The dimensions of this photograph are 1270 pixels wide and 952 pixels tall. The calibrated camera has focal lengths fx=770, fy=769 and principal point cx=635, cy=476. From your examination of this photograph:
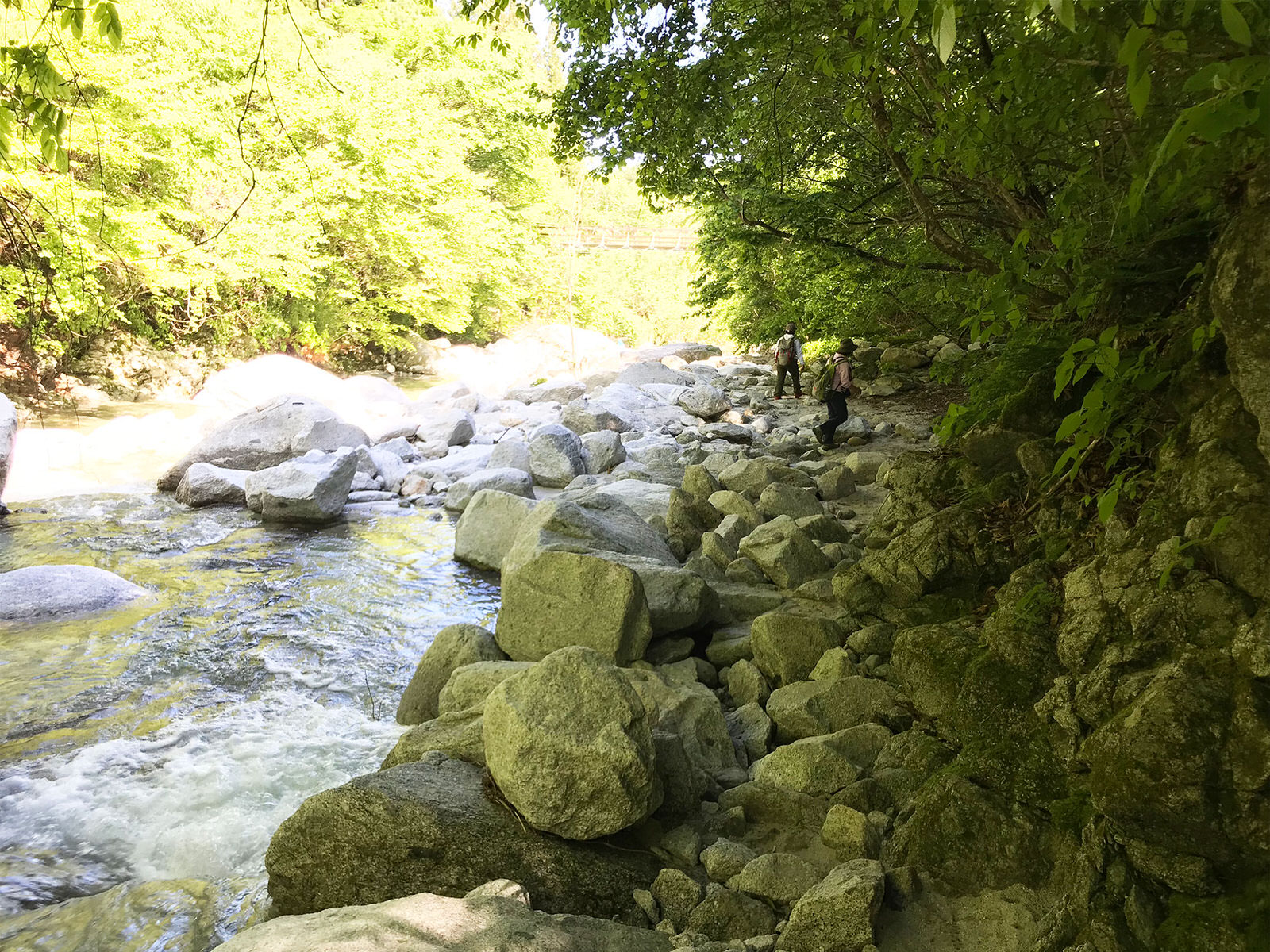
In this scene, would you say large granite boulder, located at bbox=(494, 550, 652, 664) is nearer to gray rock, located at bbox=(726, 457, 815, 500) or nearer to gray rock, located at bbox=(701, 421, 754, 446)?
gray rock, located at bbox=(726, 457, 815, 500)

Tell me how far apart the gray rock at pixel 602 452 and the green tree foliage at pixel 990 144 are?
3402 millimetres

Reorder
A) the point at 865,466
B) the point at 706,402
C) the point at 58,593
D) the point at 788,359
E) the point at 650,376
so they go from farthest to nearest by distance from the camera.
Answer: the point at 650,376 → the point at 788,359 → the point at 706,402 → the point at 865,466 → the point at 58,593

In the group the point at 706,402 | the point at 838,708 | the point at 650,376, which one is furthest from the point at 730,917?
the point at 650,376

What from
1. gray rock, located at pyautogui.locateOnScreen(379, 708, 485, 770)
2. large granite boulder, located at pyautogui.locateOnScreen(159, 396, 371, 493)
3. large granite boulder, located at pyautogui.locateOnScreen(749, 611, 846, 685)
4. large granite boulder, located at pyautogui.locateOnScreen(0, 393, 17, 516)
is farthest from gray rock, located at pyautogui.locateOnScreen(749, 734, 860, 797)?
large granite boulder, located at pyautogui.locateOnScreen(159, 396, 371, 493)

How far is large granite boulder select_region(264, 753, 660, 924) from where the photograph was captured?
296cm

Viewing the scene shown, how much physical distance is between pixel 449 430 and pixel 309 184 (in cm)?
490

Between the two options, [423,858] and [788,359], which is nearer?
[423,858]

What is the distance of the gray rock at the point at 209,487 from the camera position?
1033cm

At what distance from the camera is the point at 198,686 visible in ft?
18.0

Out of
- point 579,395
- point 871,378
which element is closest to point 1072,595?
point 871,378

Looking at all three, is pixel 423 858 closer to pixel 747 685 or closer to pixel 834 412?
pixel 747 685

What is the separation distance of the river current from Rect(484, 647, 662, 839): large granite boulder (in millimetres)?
1468

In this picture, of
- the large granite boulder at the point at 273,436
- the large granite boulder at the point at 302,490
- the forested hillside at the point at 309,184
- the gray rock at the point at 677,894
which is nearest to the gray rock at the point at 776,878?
the gray rock at the point at 677,894

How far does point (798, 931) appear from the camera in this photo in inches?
99.3
